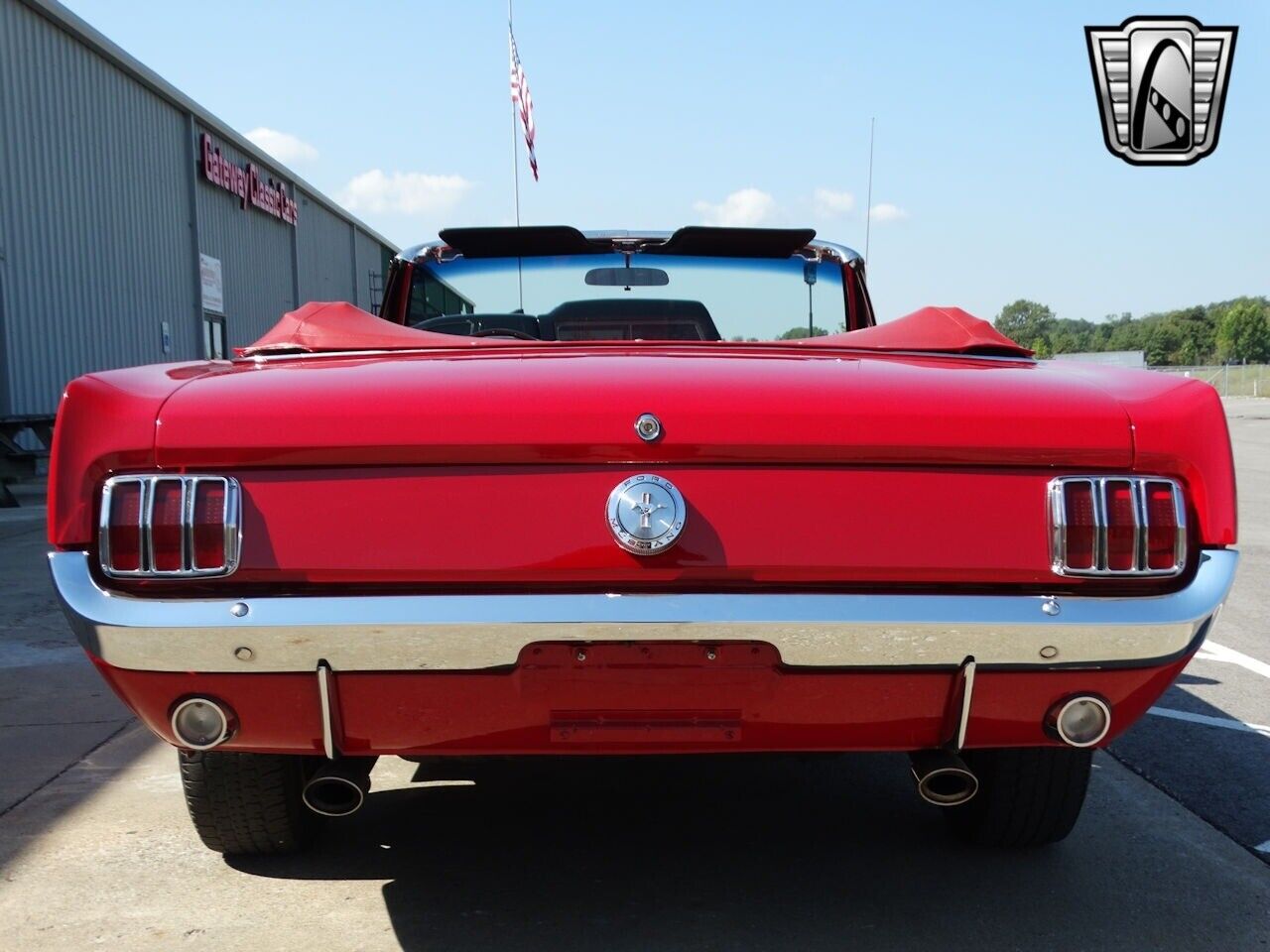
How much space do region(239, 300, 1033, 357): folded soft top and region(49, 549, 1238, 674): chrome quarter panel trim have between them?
81 centimetres

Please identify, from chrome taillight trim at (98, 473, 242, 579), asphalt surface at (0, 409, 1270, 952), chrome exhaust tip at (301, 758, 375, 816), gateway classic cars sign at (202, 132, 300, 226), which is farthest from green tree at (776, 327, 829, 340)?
gateway classic cars sign at (202, 132, 300, 226)

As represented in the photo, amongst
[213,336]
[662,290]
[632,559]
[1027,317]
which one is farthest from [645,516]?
[1027,317]

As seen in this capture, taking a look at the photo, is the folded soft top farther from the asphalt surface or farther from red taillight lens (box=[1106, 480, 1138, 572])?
the asphalt surface

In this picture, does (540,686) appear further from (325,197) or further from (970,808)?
(325,197)

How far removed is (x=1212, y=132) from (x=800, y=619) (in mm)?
12575

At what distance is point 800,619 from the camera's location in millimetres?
2041

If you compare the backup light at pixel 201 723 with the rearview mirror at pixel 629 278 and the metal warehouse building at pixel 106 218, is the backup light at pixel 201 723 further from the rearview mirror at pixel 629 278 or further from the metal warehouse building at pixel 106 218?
the metal warehouse building at pixel 106 218

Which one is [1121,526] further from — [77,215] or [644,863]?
[77,215]

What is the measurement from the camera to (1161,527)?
2.14m

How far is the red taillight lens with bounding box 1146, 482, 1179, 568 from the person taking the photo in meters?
2.14

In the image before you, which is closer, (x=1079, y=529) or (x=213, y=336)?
(x=1079, y=529)

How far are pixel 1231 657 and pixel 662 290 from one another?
311 cm

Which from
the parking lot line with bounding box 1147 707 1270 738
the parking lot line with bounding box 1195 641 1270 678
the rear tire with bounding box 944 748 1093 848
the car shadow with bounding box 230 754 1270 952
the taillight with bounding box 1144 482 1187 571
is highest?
the taillight with bounding box 1144 482 1187 571

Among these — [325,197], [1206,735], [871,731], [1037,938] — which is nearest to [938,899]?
[1037,938]
